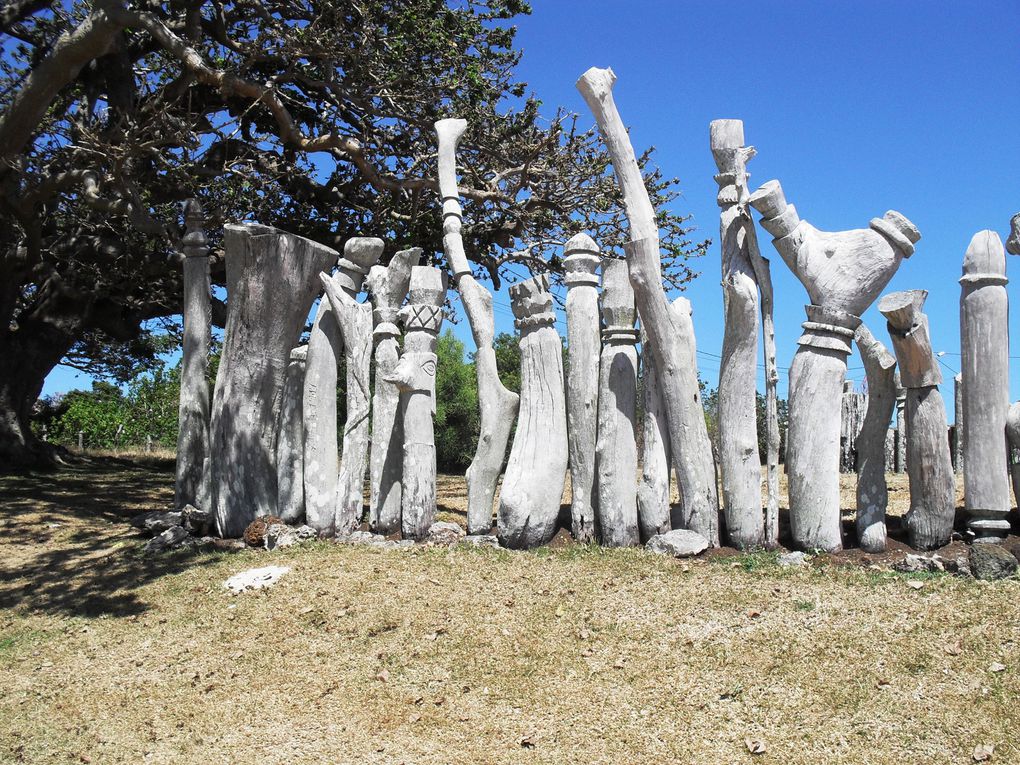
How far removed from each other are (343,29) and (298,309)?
4714 mm

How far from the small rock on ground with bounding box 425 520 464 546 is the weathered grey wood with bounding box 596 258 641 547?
1327mm

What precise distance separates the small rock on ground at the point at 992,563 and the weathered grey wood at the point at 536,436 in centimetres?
315

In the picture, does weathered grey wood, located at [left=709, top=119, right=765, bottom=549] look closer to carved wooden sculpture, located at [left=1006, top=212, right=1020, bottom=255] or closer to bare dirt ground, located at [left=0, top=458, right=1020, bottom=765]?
bare dirt ground, located at [left=0, top=458, right=1020, bottom=765]

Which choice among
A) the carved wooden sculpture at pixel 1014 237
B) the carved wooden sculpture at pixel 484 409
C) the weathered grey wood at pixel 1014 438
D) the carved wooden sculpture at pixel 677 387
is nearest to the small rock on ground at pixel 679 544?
the carved wooden sculpture at pixel 677 387

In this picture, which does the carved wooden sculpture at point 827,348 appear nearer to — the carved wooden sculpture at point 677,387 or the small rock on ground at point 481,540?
the carved wooden sculpture at point 677,387

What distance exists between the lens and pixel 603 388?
722 cm

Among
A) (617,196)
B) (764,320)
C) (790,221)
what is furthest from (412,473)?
(617,196)

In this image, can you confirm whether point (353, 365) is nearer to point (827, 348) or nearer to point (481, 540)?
point (481, 540)

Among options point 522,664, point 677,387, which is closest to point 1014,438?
point 677,387

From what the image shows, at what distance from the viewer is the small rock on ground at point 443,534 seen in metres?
7.59

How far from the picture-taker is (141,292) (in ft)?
49.4

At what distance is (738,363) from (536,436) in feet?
5.90

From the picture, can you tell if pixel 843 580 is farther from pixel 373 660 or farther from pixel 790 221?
pixel 373 660

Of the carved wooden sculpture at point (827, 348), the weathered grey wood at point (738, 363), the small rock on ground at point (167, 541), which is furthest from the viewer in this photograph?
the small rock on ground at point (167, 541)
